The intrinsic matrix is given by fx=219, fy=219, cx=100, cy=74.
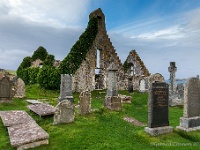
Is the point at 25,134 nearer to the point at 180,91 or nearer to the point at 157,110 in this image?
the point at 157,110

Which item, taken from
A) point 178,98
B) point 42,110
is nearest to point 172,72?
point 178,98

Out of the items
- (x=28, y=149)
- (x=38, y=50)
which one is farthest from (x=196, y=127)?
(x=38, y=50)

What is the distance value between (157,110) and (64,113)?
4.47 meters

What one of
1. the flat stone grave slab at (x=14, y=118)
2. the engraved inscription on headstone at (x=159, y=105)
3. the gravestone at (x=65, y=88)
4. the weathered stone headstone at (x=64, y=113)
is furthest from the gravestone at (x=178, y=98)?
the flat stone grave slab at (x=14, y=118)

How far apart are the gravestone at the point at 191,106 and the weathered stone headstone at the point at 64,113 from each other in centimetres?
527

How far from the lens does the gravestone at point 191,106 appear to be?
9984mm

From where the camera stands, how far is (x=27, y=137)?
7883 millimetres

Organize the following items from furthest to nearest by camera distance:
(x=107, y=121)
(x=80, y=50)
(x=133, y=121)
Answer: (x=80, y=50), (x=133, y=121), (x=107, y=121)

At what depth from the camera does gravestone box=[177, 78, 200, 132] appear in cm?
998

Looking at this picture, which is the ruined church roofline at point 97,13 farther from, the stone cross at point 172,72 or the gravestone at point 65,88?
the gravestone at point 65,88

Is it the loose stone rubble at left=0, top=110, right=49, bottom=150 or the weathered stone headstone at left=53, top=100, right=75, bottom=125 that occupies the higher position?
the weathered stone headstone at left=53, top=100, right=75, bottom=125

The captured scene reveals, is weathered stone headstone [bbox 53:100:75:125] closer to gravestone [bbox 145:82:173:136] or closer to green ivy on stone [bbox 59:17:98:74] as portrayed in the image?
gravestone [bbox 145:82:173:136]

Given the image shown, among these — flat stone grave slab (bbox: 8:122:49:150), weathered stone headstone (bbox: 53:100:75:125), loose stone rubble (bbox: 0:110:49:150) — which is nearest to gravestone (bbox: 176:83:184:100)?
weathered stone headstone (bbox: 53:100:75:125)

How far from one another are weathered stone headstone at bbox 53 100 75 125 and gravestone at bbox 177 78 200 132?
527 centimetres
